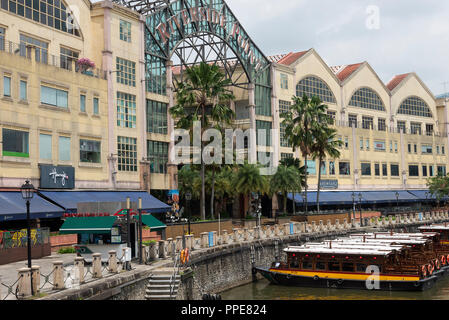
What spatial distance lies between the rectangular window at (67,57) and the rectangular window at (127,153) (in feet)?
25.9

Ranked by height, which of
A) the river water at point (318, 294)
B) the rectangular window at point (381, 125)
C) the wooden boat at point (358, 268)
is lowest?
the river water at point (318, 294)

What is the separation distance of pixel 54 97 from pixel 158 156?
1528 cm

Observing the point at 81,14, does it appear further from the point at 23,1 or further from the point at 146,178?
the point at 146,178

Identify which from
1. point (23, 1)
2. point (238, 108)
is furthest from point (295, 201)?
point (23, 1)

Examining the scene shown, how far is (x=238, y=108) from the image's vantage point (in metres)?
79.3

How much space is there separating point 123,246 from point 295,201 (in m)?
46.7

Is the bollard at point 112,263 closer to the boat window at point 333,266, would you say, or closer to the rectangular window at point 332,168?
the boat window at point 333,266

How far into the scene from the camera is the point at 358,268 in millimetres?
39594

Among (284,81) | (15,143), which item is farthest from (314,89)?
(15,143)

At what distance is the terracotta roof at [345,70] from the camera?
9312 cm

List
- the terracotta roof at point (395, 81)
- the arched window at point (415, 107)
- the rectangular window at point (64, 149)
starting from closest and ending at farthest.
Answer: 1. the rectangular window at point (64, 149)
2. the arched window at point (415, 107)
3. the terracotta roof at point (395, 81)

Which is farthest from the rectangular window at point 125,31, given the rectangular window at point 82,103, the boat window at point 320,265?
the boat window at point 320,265

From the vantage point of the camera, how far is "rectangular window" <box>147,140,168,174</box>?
58125 mm
